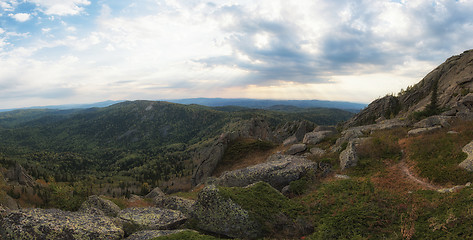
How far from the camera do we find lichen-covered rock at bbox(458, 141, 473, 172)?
15328 mm

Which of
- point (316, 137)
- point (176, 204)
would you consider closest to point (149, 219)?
point (176, 204)

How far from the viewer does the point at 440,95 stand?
4778 centimetres

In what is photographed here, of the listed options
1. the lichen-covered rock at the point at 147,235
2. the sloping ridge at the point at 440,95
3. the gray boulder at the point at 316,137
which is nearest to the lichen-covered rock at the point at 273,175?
the lichen-covered rock at the point at 147,235

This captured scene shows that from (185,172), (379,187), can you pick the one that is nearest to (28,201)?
(379,187)

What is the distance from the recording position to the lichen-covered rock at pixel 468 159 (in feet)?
50.3

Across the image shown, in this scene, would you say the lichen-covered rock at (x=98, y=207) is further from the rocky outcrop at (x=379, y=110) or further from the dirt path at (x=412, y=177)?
the rocky outcrop at (x=379, y=110)

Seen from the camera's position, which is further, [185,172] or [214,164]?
[185,172]

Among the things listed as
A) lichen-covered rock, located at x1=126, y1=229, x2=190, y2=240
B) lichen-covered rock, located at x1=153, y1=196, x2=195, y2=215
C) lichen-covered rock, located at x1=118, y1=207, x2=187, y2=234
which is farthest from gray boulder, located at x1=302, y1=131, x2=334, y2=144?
lichen-covered rock, located at x1=126, y1=229, x2=190, y2=240

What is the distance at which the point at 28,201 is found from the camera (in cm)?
1617

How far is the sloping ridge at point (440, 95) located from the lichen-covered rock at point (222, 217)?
39.9 metres

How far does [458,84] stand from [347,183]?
5240cm

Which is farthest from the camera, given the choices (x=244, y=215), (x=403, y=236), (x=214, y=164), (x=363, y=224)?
(x=214, y=164)

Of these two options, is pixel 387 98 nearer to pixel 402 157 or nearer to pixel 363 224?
pixel 402 157

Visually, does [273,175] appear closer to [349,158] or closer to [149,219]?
[349,158]
